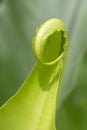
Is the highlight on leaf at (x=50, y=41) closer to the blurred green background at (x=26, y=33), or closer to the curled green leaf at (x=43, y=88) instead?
the curled green leaf at (x=43, y=88)

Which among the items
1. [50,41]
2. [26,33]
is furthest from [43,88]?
[26,33]

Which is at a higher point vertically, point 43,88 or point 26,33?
point 43,88

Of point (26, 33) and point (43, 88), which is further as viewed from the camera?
point (26, 33)

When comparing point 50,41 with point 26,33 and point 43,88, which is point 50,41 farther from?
point 26,33

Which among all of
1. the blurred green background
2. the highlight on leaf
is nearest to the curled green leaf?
the highlight on leaf

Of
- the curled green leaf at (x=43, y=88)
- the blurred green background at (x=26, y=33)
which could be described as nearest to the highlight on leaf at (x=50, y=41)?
the curled green leaf at (x=43, y=88)

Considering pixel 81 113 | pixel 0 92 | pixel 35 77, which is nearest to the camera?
pixel 35 77

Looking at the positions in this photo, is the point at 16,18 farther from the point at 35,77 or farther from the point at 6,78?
the point at 35,77

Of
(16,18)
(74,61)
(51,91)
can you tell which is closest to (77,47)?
(74,61)
